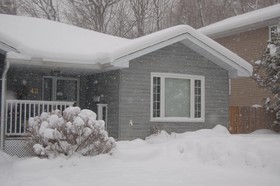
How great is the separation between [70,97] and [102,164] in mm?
7409

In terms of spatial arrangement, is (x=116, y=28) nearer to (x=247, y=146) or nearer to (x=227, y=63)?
(x=227, y=63)

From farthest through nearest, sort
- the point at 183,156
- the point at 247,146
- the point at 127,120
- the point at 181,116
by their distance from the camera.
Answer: the point at 181,116
the point at 127,120
the point at 183,156
the point at 247,146

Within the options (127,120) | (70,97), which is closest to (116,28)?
(70,97)

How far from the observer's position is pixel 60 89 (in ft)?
53.5

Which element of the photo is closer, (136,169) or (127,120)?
(136,169)

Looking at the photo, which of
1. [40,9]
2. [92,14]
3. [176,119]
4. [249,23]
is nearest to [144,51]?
[176,119]

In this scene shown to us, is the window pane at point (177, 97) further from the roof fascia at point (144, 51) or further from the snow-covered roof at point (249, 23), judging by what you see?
the snow-covered roof at point (249, 23)

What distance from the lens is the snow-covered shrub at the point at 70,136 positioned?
9.77 metres

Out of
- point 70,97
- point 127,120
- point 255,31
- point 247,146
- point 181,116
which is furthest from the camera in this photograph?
point 255,31

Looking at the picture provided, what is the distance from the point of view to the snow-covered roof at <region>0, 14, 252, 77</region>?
12734mm

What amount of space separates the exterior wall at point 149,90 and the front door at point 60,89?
330cm

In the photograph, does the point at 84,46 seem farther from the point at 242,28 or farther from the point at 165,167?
the point at 242,28

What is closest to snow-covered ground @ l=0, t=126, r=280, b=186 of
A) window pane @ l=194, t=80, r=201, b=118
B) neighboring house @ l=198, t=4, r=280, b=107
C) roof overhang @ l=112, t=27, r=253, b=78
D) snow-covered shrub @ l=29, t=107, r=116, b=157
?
snow-covered shrub @ l=29, t=107, r=116, b=157

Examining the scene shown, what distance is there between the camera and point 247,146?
376 inches
